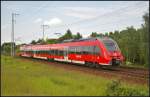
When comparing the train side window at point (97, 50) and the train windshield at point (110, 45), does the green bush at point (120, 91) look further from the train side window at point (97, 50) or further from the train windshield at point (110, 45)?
the train side window at point (97, 50)

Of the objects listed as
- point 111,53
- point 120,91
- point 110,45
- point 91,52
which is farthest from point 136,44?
point 120,91

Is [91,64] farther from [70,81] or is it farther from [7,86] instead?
[7,86]

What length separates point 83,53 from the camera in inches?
1602

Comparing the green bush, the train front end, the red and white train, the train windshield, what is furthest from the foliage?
the green bush

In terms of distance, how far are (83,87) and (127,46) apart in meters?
40.7

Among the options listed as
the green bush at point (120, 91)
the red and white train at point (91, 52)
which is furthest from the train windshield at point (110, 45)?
the green bush at point (120, 91)

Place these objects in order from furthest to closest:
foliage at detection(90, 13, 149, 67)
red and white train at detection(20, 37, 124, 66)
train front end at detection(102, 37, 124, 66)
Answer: foliage at detection(90, 13, 149, 67), red and white train at detection(20, 37, 124, 66), train front end at detection(102, 37, 124, 66)

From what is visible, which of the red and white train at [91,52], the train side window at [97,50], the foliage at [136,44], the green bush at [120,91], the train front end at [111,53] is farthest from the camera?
the foliage at [136,44]

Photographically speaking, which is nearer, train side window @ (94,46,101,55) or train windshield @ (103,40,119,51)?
train windshield @ (103,40,119,51)

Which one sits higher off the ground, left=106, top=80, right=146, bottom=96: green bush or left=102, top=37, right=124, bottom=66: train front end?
left=102, top=37, right=124, bottom=66: train front end

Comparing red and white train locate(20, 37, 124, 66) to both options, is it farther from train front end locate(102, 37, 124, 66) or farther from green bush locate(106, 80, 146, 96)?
green bush locate(106, 80, 146, 96)

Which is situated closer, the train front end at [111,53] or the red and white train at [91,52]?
the train front end at [111,53]

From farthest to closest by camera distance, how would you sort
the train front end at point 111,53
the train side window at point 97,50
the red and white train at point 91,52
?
1. the train side window at point 97,50
2. the red and white train at point 91,52
3. the train front end at point 111,53

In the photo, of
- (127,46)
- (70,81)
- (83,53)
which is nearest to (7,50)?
(127,46)
